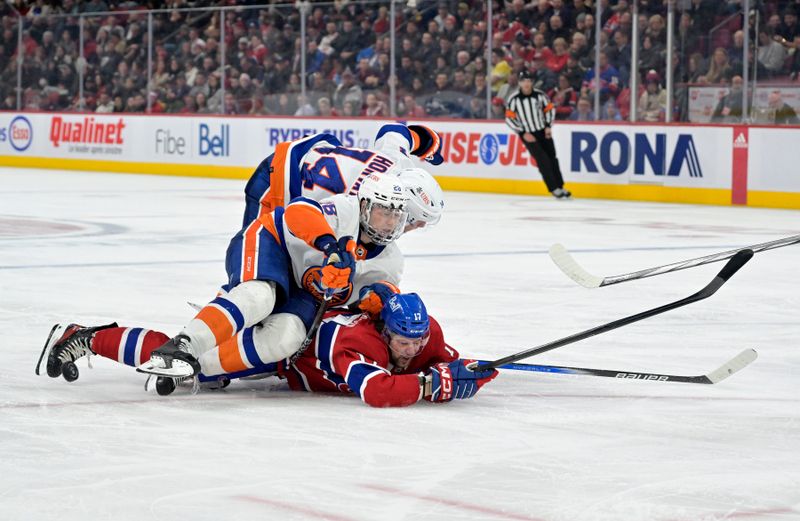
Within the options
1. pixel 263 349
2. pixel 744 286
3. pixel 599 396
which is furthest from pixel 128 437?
pixel 744 286

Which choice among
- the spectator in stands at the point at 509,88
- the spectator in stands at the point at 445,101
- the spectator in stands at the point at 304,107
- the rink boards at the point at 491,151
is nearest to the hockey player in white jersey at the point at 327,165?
the rink boards at the point at 491,151

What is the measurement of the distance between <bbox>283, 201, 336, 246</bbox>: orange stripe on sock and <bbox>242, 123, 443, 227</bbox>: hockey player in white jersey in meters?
0.71

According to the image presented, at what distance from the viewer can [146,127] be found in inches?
826

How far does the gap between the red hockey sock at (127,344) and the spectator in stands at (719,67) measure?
1069cm

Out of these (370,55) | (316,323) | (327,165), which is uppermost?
(370,55)

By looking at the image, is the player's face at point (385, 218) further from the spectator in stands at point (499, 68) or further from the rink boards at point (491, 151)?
the spectator in stands at point (499, 68)

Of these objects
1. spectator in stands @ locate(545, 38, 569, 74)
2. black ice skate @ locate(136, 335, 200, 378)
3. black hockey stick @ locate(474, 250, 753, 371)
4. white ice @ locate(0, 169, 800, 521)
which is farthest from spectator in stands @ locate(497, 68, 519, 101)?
black ice skate @ locate(136, 335, 200, 378)

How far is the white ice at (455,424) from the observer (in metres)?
3.61

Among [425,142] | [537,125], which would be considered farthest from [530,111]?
[425,142]

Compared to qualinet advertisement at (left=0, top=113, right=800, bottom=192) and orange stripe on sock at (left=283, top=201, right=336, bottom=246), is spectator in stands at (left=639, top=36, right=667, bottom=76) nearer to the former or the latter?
qualinet advertisement at (left=0, top=113, right=800, bottom=192)

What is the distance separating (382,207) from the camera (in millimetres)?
4961

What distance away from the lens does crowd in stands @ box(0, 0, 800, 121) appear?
1515 cm

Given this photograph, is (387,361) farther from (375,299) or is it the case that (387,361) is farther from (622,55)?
(622,55)

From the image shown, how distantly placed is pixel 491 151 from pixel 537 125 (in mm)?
1478
